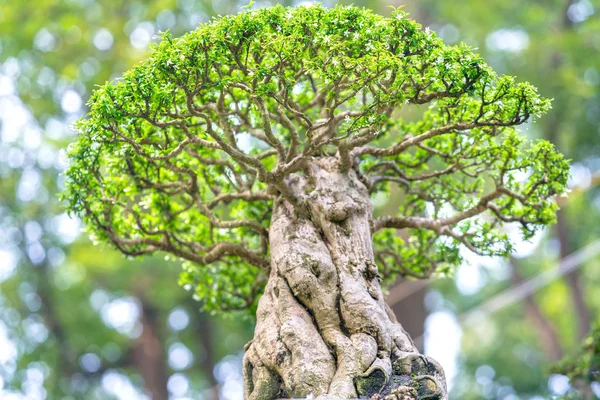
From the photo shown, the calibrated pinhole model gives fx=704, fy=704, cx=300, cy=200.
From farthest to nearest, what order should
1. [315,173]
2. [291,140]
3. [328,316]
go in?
[291,140]
[315,173]
[328,316]

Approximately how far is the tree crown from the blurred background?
804 cm

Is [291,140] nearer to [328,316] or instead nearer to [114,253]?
[328,316]

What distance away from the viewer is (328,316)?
566 cm

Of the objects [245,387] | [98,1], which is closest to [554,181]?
[245,387]

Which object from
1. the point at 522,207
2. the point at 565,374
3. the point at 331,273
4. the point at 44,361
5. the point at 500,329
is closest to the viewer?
the point at 331,273

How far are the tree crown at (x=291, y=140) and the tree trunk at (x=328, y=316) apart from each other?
0.26 meters

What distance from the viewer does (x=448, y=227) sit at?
7.05 meters

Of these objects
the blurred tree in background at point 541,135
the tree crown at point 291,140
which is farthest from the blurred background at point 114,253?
the tree crown at point 291,140

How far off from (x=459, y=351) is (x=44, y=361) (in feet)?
37.4

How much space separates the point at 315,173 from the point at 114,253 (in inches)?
445

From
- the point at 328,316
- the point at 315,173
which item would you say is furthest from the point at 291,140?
the point at 328,316

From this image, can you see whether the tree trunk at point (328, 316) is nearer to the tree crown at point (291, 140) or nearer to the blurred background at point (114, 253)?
the tree crown at point (291, 140)

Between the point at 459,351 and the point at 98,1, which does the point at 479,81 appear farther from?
the point at 459,351

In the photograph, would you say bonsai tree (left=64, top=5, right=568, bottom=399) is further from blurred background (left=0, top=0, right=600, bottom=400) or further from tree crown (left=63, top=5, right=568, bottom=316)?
blurred background (left=0, top=0, right=600, bottom=400)
